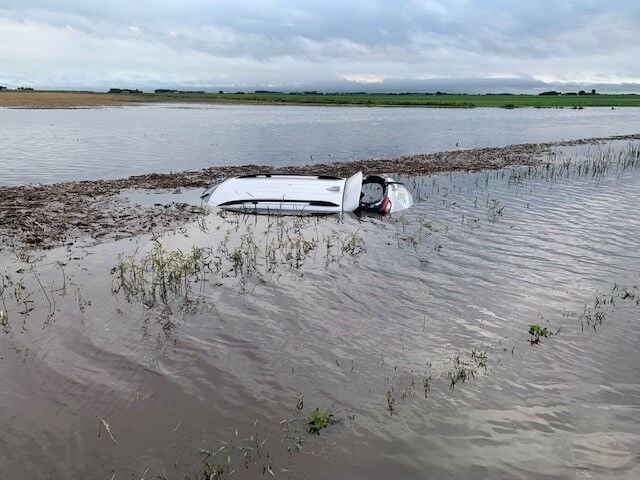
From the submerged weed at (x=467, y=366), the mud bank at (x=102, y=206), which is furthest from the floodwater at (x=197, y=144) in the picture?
the submerged weed at (x=467, y=366)

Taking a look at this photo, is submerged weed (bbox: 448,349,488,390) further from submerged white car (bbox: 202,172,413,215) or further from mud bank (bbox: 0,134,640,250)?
mud bank (bbox: 0,134,640,250)

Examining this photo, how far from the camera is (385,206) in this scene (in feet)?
49.2

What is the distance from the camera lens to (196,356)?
676 cm

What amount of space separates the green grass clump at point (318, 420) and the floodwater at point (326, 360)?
6 centimetres

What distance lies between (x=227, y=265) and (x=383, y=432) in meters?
5.96

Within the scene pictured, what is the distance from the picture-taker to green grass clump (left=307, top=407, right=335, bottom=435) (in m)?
5.23

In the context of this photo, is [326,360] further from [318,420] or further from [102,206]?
[102,206]

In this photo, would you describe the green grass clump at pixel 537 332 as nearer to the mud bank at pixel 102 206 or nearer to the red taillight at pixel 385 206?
the red taillight at pixel 385 206

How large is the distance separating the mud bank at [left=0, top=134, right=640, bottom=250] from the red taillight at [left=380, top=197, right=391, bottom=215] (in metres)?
5.62

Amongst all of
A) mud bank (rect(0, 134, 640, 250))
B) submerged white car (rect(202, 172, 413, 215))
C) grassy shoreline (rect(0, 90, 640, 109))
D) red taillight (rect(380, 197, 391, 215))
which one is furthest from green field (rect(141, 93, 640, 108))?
red taillight (rect(380, 197, 391, 215))

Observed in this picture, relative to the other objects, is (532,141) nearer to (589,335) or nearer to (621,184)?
(621,184)

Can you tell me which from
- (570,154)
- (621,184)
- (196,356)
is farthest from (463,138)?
(196,356)

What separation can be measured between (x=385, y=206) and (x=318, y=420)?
10360mm

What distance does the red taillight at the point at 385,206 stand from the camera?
1492 centimetres
